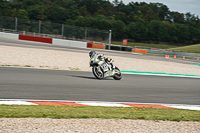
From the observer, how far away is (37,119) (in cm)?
546

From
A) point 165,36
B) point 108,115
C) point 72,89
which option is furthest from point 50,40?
point 165,36

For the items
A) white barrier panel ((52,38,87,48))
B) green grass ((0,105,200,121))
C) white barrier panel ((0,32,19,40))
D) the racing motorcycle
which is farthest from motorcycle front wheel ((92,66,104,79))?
white barrier panel ((52,38,87,48))

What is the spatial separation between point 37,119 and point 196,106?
5.14 m

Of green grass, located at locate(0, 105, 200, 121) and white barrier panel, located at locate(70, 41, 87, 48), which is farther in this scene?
white barrier panel, located at locate(70, 41, 87, 48)

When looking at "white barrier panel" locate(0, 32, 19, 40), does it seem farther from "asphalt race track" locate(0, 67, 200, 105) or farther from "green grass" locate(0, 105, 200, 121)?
"green grass" locate(0, 105, 200, 121)

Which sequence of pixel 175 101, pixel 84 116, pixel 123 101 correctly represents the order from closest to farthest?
pixel 84 116, pixel 123 101, pixel 175 101

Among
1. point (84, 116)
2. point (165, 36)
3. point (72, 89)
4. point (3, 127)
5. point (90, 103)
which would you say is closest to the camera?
point (3, 127)

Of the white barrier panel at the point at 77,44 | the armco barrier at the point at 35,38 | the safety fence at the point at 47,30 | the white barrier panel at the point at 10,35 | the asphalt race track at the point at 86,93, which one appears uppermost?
the safety fence at the point at 47,30

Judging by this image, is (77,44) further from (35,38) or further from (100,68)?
(100,68)


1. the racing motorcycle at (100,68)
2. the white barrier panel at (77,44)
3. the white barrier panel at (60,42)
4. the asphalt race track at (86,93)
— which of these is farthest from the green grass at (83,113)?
the white barrier panel at (77,44)

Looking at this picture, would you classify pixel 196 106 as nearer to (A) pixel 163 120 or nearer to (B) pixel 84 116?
(A) pixel 163 120

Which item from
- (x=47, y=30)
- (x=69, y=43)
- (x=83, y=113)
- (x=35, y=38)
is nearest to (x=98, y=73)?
(x=83, y=113)

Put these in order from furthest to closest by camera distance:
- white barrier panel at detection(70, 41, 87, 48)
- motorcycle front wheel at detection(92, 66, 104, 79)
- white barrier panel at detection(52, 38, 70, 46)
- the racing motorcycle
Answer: white barrier panel at detection(70, 41, 87, 48), white barrier panel at detection(52, 38, 70, 46), motorcycle front wheel at detection(92, 66, 104, 79), the racing motorcycle

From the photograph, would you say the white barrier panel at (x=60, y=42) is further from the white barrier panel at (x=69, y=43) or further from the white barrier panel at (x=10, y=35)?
the white barrier panel at (x=10, y=35)
